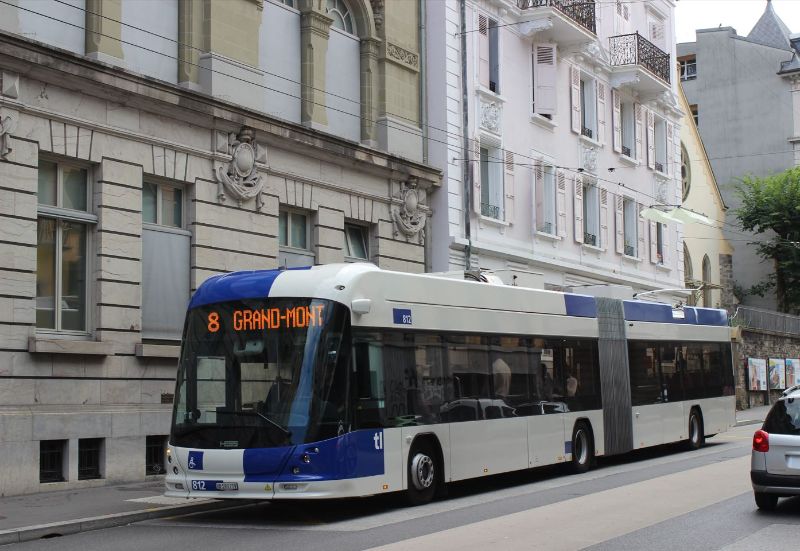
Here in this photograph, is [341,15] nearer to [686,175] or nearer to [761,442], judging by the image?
[761,442]

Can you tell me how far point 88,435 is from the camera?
58.2 ft

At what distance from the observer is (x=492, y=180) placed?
30.0 metres

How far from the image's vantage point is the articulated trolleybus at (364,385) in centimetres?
1341

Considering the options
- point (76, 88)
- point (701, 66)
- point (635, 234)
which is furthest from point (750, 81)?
point (76, 88)

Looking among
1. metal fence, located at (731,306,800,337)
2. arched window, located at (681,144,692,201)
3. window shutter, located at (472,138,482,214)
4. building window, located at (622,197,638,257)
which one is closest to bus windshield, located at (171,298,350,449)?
window shutter, located at (472,138,482,214)

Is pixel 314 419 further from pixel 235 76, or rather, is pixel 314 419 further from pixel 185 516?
pixel 235 76

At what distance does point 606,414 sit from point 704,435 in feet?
16.6

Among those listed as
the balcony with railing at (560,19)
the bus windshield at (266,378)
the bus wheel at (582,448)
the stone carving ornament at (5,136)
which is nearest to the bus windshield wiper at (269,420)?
the bus windshield at (266,378)

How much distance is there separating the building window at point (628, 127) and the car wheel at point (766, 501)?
26.3m

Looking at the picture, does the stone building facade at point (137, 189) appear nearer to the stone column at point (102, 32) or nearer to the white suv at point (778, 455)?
the stone column at point (102, 32)

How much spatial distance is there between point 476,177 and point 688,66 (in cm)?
3346

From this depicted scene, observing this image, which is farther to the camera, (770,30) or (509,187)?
(770,30)

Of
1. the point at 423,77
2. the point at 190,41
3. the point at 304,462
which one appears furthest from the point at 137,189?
the point at 423,77

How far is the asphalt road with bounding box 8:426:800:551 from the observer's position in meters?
A: 11.5
